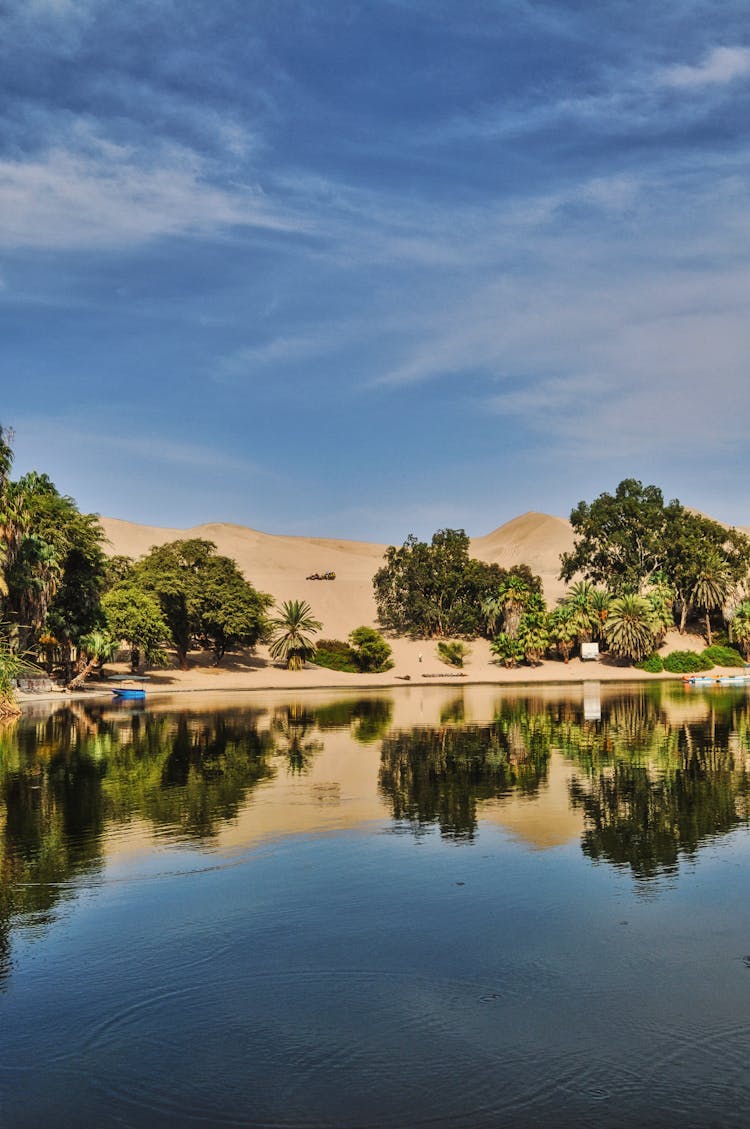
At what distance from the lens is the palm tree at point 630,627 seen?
86.2 meters

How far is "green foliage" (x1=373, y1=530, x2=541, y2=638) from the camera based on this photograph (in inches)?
3743

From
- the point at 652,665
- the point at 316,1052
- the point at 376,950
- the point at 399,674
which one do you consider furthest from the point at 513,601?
the point at 316,1052

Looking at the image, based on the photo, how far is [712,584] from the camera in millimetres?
92375

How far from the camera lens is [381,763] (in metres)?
25.2

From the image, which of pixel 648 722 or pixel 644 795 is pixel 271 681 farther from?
pixel 644 795

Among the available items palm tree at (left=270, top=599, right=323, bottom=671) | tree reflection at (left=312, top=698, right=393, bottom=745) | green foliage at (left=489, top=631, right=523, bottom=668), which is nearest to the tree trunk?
tree reflection at (left=312, top=698, right=393, bottom=745)

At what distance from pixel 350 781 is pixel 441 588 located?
7455cm

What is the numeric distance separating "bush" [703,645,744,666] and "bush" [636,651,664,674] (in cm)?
483

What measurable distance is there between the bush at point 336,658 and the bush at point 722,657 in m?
31.7

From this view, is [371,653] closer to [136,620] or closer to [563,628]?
[563,628]

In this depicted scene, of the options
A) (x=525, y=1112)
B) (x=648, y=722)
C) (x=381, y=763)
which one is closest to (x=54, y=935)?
(x=525, y=1112)

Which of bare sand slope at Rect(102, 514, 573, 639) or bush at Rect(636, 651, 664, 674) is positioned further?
bare sand slope at Rect(102, 514, 573, 639)

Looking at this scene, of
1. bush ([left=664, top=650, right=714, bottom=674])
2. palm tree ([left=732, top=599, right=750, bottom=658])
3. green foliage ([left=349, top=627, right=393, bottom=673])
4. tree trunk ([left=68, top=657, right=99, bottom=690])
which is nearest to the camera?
tree trunk ([left=68, top=657, right=99, bottom=690])

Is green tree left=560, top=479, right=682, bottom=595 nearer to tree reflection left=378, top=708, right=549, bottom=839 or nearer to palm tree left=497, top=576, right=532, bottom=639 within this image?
palm tree left=497, top=576, right=532, bottom=639
